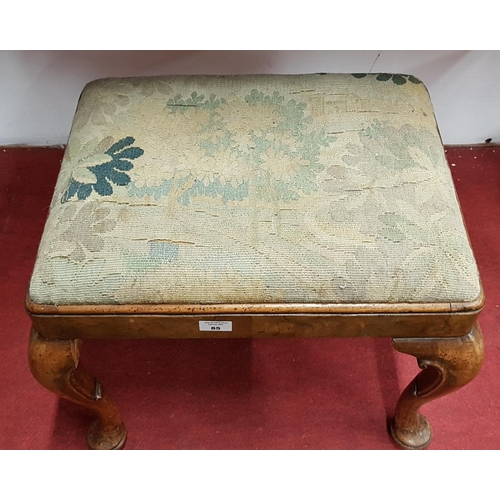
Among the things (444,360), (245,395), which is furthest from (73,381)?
(444,360)

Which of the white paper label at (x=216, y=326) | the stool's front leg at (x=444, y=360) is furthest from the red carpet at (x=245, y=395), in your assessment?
the white paper label at (x=216, y=326)

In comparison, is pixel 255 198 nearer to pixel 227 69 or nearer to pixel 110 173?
pixel 110 173

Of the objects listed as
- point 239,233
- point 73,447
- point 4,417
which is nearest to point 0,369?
point 4,417

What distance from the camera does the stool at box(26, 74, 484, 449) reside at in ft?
2.23

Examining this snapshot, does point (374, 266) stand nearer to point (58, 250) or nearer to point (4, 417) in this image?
point (58, 250)

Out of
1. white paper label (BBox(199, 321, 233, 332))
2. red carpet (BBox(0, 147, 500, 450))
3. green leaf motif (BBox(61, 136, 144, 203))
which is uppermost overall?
green leaf motif (BBox(61, 136, 144, 203))

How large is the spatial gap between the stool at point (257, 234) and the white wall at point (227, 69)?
0.32 m

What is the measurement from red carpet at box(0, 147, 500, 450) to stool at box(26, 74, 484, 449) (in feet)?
0.44

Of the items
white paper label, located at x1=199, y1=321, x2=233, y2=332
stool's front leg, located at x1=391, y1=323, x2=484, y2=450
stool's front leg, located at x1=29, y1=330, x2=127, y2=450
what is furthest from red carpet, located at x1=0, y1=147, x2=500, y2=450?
white paper label, located at x1=199, y1=321, x2=233, y2=332

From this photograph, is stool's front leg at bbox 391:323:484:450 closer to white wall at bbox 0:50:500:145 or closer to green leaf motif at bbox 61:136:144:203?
green leaf motif at bbox 61:136:144:203

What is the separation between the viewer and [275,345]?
107 centimetres

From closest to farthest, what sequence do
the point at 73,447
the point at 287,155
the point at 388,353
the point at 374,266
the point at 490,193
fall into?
1. the point at 374,266
2. the point at 287,155
3. the point at 73,447
4. the point at 388,353
5. the point at 490,193

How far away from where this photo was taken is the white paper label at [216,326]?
2.31ft

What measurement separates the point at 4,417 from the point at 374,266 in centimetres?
68
